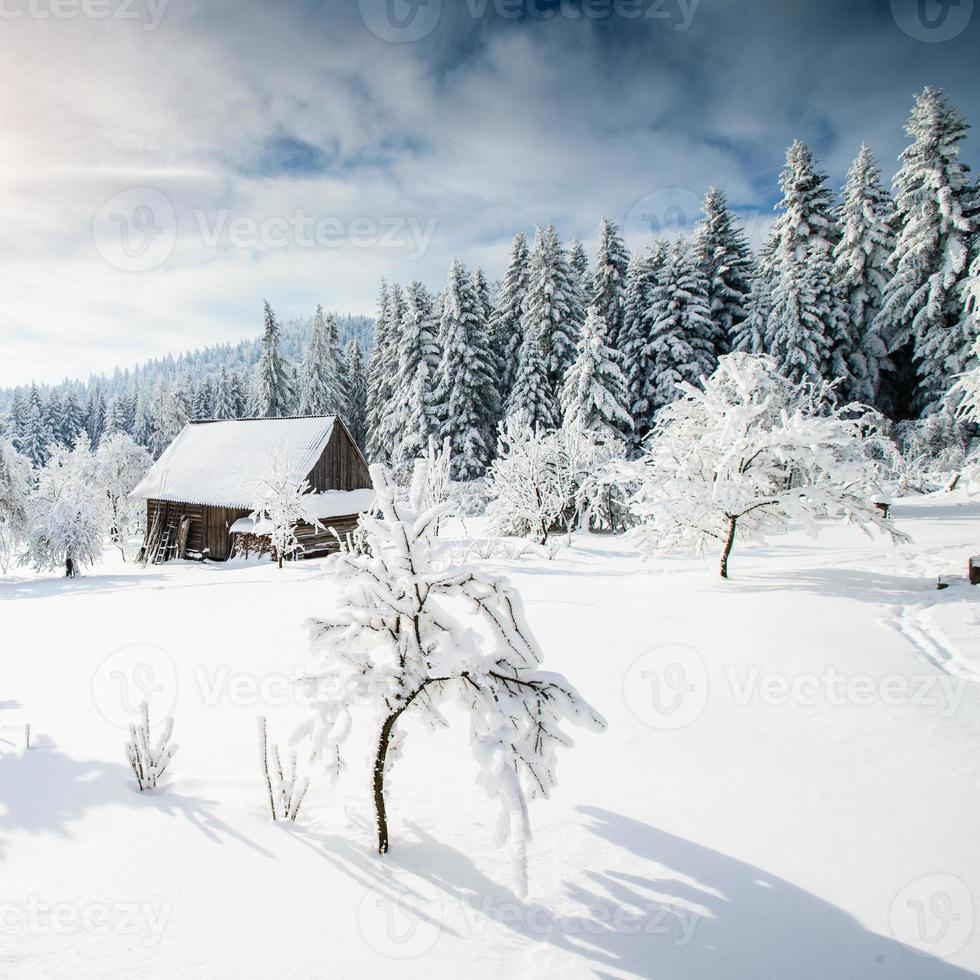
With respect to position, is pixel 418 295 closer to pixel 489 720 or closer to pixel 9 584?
pixel 9 584

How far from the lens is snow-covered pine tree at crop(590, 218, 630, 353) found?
32.5m

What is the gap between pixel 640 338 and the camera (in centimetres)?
2958

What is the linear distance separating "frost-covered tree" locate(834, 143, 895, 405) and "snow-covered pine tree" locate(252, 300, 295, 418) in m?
38.0

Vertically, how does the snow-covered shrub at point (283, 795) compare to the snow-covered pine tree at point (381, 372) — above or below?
below

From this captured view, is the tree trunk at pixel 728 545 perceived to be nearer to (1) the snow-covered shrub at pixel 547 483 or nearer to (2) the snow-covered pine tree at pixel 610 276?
(1) the snow-covered shrub at pixel 547 483

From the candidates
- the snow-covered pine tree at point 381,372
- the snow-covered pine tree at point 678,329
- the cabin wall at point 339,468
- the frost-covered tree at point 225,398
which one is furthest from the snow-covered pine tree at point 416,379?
the frost-covered tree at point 225,398

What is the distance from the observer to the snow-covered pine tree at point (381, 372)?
38438 mm

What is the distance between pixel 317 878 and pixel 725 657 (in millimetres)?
5273

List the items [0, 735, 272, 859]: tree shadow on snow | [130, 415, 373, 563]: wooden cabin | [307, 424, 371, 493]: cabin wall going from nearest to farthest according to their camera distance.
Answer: [0, 735, 272, 859]: tree shadow on snow → [130, 415, 373, 563]: wooden cabin → [307, 424, 371, 493]: cabin wall

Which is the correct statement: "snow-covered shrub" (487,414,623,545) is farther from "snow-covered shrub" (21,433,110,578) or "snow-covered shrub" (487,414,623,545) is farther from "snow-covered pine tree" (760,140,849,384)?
"snow-covered shrub" (21,433,110,578)

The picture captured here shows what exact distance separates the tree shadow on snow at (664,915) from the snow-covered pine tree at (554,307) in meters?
29.4

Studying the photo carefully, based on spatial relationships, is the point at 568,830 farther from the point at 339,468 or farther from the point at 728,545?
the point at 339,468

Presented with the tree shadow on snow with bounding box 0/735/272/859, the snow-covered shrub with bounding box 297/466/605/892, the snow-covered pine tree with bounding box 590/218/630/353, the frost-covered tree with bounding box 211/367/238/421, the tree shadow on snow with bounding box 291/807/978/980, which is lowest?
the tree shadow on snow with bounding box 0/735/272/859

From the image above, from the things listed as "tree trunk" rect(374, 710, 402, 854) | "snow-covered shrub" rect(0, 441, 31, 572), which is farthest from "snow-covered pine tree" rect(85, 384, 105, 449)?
"tree trunk" rect(374, 710, 402, 854)
